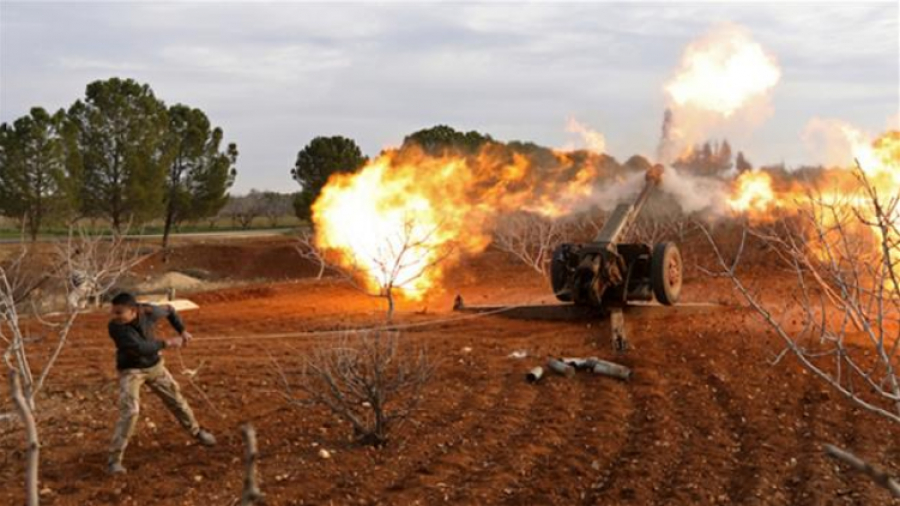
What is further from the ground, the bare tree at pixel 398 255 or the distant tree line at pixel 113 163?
the distant tree line at pixel 113 163

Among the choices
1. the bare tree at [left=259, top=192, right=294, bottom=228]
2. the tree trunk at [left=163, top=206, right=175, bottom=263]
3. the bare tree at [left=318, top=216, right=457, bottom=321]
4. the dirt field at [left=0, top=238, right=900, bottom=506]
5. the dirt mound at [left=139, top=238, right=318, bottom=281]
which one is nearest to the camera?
the dirt field at [left=0, top=238, right=900, bottom=506]

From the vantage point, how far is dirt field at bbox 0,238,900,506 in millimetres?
6891

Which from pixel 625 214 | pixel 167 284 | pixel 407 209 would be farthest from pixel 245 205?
pixel 625 214

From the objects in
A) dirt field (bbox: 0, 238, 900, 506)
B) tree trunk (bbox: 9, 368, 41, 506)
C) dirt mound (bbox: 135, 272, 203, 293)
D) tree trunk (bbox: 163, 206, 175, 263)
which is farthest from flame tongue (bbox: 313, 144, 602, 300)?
tree trunk (bbox: 163, 206, 175, 263)

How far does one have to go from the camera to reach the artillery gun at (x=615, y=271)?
13984 millimetres

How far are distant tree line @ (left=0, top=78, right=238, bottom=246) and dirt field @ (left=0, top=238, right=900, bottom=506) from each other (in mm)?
22466

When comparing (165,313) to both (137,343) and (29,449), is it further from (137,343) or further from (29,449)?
(29,449)

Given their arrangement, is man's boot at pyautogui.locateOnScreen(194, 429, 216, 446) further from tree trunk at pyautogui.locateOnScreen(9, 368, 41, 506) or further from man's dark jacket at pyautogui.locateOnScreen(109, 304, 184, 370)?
tree trunk at pyautogui.locateOnScreen(9, 368, 41, 506)

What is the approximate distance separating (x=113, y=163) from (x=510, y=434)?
1262 inches

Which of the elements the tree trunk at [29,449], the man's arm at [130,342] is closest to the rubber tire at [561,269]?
the man's arm at [130,342]

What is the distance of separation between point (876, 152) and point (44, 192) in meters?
30.9

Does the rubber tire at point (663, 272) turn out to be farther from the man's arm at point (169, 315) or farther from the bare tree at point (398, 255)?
the man's arm at point (169, 315)

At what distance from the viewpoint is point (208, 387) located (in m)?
10.3

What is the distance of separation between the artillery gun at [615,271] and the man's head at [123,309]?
807 centimetres
